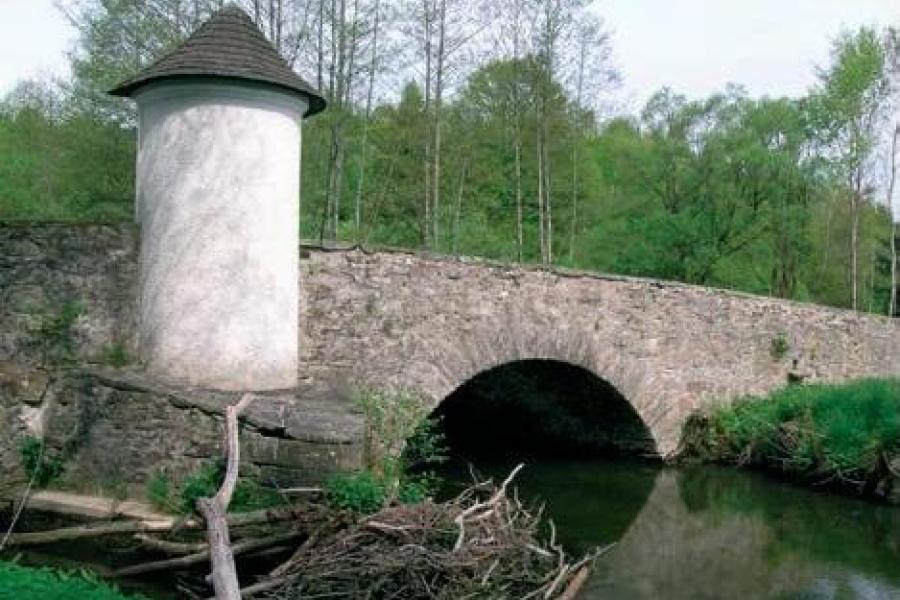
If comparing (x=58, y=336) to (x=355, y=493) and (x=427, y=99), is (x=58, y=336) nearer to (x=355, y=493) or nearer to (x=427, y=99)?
(x=355, y=493)

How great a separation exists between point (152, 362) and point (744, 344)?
8683 mm

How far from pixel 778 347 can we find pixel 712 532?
4.90m

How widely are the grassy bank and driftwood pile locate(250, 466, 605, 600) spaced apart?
647cm

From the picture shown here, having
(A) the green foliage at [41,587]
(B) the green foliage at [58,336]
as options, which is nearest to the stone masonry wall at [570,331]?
(B) the green foliage at [58,336]

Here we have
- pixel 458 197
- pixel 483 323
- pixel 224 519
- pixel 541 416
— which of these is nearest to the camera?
pixel 224 519

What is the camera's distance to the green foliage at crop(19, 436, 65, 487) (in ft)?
23.4

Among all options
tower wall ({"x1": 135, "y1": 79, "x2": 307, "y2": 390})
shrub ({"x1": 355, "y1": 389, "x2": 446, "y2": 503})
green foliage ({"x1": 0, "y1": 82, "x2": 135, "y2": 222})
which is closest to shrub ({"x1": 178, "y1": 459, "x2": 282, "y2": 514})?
shrub ({"x1": 355, "y1": 389, "x2": 446, "y2": 503})

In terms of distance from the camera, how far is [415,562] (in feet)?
18.4

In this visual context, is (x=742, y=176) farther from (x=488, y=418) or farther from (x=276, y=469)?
(x=276, y=469)

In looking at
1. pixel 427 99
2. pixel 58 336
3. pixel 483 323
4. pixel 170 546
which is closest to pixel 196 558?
pixel 170 546

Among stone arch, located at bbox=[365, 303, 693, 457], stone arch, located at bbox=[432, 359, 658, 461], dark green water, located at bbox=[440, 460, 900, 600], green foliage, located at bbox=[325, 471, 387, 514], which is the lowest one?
dark green water, located at bbox=[440, 460, 900, 600]

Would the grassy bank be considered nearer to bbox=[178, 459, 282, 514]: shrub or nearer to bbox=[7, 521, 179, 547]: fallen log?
bbox=[178, 459, 282, 514]: shrub

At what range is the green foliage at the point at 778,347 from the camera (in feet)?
45.7

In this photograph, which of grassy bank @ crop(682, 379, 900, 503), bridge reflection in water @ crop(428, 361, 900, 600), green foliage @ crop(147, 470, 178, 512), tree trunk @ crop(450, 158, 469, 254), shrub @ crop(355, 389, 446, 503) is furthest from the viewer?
tree trunk @ crop(450, 158, 469, 254)
